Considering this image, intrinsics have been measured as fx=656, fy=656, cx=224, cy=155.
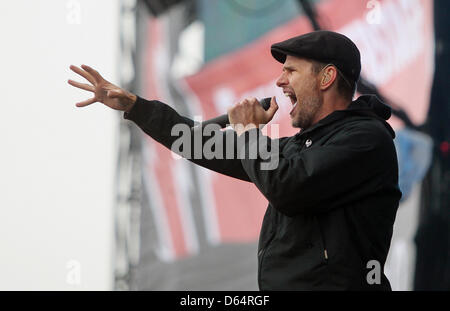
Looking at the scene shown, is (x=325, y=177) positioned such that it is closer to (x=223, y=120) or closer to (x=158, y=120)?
(x=223, y=120)

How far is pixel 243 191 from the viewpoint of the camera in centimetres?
379

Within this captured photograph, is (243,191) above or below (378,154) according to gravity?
above

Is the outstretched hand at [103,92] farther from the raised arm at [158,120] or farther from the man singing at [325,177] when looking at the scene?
the man singing at [325,177]

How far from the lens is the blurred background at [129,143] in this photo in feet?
12.0

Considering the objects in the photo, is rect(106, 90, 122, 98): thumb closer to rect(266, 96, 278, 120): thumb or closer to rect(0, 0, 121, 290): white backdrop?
rect(266, 96, 278, 120): thumb

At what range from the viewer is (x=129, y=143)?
364cm

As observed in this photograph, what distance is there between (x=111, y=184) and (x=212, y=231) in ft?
2.10

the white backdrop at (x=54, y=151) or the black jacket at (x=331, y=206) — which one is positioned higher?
the white backdrop at (x=54, y=151)

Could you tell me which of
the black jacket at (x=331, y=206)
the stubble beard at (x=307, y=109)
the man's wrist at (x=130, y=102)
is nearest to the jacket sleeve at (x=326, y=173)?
the black jacket at (x=331, y=206)

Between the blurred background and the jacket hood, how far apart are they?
6.39ft

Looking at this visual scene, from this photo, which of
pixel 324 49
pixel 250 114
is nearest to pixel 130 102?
pixel 250 114

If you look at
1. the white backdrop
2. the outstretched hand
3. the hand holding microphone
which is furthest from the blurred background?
the hand holding microphone
